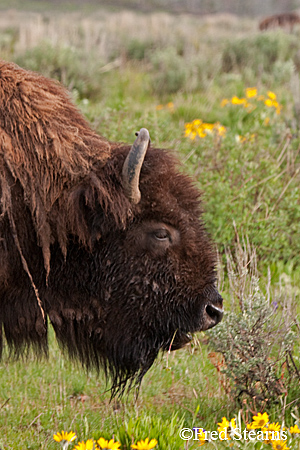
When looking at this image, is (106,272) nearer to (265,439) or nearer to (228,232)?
(265,439)

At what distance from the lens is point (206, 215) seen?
587 cm

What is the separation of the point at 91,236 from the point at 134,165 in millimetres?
438

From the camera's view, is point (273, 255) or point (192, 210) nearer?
point (192, 210)

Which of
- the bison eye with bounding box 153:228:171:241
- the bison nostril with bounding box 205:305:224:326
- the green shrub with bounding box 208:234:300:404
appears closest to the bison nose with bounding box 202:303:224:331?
the bison nostril with bounding box 205:305:224:326

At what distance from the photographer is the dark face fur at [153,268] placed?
318 cm

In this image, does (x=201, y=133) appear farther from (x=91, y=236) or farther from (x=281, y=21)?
(x=281, y=21)

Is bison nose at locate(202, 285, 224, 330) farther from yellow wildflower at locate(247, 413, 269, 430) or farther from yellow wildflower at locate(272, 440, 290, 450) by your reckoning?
yellow wildflower at locate(272, 440, 290, 450)

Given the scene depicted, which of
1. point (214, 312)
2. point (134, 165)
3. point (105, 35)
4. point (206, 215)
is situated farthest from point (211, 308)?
point (105, 35)

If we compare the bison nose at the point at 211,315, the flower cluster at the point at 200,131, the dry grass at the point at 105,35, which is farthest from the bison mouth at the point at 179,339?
the dry grass at the point at 105,35

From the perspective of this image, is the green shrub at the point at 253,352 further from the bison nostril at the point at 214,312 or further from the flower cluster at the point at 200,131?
the flower cluster at the point at 200,131

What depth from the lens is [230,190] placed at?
587cm

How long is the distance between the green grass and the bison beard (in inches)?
22.0

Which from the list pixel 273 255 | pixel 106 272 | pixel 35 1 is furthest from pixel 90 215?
pixel 35 1

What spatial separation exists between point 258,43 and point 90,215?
12768 mm
